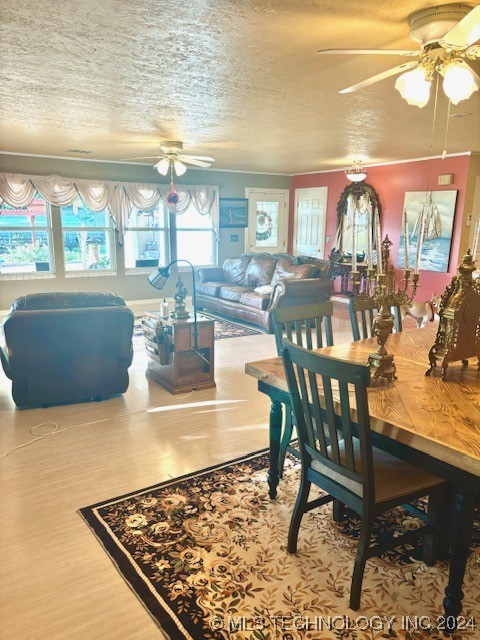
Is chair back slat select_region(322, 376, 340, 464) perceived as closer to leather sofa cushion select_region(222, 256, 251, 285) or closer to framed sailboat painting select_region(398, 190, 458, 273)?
framed sailboat painting select_region(398, 190, 458, 273)

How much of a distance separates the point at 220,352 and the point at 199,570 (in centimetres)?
364

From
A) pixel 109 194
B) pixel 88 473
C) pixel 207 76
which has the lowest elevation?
pixel 88 473

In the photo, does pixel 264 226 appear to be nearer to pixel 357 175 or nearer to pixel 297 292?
pixel 357 175

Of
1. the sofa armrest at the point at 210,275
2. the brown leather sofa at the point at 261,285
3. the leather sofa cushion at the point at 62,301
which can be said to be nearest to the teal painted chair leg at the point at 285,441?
the leather sofa cushion at the point at 62,301

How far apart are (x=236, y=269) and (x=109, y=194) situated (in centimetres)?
254

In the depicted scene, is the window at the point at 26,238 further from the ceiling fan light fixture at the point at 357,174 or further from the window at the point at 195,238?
the ceiling fan light fixture at the point at 357,174

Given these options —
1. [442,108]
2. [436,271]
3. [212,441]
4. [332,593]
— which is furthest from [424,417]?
[436,271]

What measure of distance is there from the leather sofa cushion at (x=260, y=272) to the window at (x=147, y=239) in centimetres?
183

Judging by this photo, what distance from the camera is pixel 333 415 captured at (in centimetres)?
179

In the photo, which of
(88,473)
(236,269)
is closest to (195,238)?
(236,269)

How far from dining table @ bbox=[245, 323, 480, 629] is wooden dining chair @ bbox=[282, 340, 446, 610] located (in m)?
0.11

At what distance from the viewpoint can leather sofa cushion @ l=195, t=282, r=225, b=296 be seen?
25.6 feet

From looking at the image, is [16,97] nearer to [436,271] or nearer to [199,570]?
[199,570]

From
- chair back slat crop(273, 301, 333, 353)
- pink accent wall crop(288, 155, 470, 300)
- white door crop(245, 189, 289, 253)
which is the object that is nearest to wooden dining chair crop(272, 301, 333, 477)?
chair back slat crop(273, 301, 333, 353)
